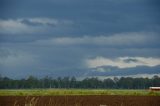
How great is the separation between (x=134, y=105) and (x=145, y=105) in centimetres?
74

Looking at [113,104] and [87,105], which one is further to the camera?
[113,104]

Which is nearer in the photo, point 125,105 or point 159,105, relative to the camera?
point 159,105

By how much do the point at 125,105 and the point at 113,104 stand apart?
119cm

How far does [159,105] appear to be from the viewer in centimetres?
2425

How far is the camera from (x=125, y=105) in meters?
26.2

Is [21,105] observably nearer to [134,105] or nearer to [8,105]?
[8,105]

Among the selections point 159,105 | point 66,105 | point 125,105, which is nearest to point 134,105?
point 125,105

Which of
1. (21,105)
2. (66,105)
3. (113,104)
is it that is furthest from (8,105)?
(113,104)

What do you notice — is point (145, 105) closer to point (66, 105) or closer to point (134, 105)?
point (134, 105)

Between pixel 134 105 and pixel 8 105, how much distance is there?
6889 millimetres

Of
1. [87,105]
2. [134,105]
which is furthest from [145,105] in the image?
[87,105]

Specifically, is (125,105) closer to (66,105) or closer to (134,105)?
(134,105)

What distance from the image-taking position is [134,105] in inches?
1029

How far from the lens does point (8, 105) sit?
2467 cm
